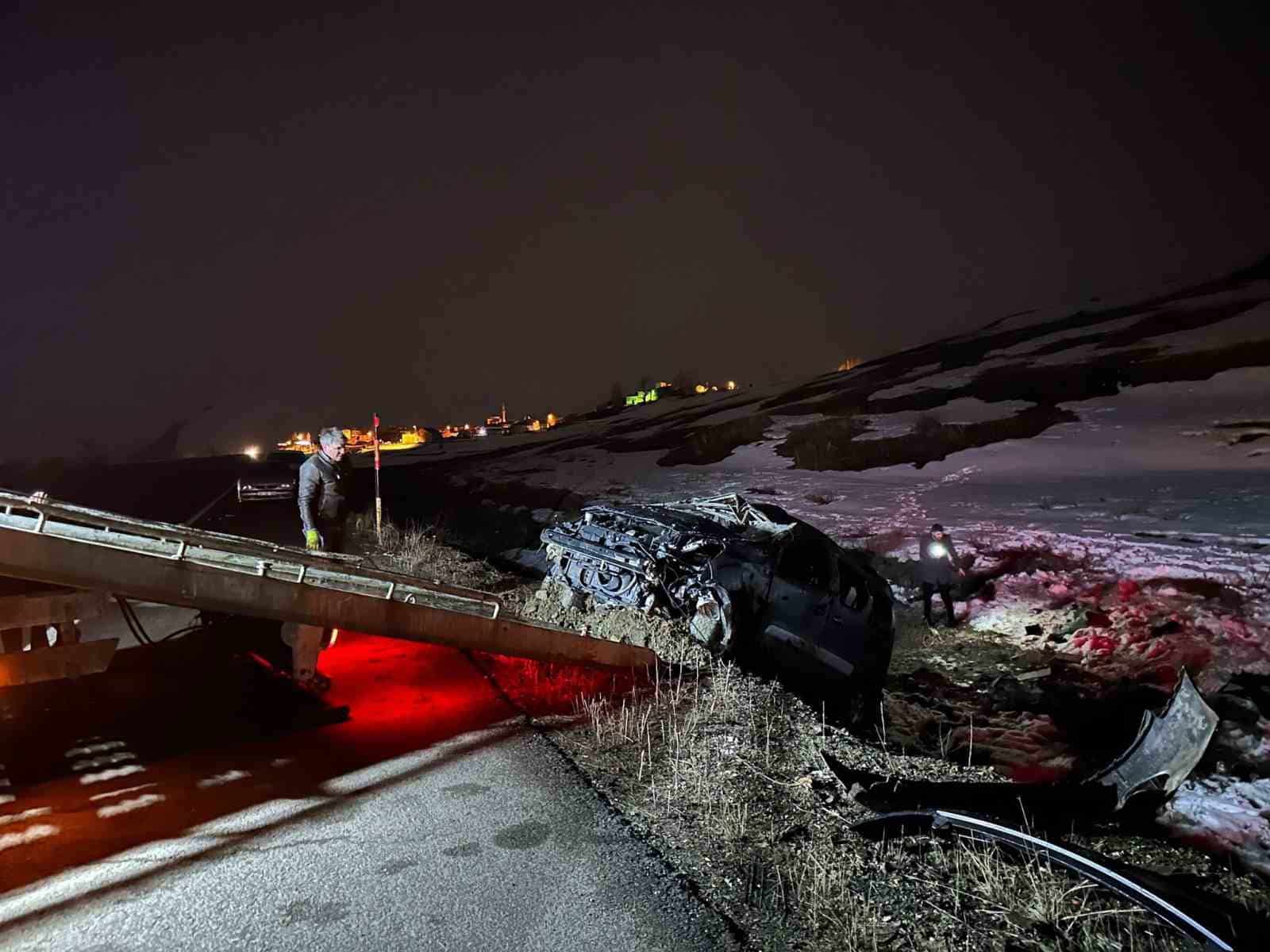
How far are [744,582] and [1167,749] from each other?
11.8ft

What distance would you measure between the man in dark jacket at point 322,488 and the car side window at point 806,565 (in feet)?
16.4

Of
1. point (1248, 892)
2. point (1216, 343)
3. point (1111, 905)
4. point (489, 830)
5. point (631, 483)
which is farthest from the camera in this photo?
point (1216, 343)

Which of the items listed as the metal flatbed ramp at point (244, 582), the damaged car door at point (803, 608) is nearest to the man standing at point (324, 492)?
the metal flatbed ramp at point (244, 582)

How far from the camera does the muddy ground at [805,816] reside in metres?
3.30

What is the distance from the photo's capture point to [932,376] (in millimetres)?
33562

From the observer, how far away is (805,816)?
14.3 ft

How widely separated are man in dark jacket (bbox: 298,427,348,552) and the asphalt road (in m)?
2.49

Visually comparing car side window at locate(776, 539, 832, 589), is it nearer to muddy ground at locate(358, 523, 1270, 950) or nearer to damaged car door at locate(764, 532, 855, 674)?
damaged car door at locate(764, 532, 855, 674)

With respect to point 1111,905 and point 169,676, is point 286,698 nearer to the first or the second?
point 169,676

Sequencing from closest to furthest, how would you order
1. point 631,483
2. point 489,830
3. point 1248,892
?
point 489,830, point 1248,892, point 631,483

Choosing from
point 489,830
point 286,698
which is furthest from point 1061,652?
point 286,698

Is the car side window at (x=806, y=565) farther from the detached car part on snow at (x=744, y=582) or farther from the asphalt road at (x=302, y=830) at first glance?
the asphalt road at (x=302, y=830)

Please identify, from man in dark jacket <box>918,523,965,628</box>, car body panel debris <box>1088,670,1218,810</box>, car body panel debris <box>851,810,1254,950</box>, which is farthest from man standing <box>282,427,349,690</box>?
man in dark jacket <box>918,523,965,628</box>

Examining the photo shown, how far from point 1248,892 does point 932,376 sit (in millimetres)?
31542
